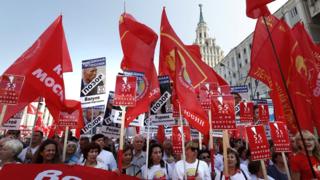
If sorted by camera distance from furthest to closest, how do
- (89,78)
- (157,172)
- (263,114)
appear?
(263,114)
(89,78)
(157,172)

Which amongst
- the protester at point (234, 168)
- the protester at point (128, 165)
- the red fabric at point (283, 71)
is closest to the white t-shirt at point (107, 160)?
the protester at point (128, 165)

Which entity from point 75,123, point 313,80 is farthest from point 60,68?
point 313,80

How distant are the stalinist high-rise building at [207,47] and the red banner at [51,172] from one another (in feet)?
262

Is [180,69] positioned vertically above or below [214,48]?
below

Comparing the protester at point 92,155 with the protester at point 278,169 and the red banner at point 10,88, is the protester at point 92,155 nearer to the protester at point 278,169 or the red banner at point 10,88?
the red banner at point 10,88

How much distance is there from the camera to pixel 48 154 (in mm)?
3781

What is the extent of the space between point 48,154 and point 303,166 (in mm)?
3459

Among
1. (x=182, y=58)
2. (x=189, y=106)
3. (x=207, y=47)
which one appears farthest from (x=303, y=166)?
(x=207, y=47)

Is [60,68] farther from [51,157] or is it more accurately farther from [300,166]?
[300,166]

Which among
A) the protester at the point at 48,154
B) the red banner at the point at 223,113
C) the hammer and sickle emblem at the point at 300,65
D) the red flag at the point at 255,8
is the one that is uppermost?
the red flag at the point at 255,8

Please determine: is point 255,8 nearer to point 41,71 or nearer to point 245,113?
point 41,71

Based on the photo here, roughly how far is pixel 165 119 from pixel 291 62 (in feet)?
9.49

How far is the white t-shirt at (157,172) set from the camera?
4.30 metres

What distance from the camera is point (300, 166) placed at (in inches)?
135
